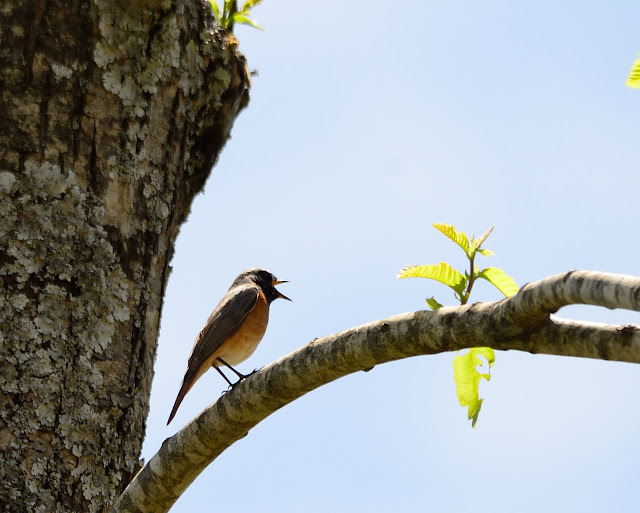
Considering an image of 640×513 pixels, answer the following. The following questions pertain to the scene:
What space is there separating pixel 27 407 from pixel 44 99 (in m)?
1.37

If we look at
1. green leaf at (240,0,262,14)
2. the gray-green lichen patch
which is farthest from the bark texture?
green leaf at (240,0,262,14)

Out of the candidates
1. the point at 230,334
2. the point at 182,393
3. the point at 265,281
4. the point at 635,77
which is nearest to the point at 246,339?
the point at 230,334

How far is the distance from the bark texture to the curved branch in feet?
1.45

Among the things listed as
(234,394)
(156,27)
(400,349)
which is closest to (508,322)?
(400,349)

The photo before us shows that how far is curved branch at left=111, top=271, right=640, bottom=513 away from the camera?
2.18 m

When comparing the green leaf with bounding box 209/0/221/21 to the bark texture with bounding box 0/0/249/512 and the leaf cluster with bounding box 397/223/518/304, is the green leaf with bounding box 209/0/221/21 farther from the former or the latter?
the leaf cluster with bounding box 397/223/518/304

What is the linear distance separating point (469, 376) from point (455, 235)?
19.6 inches

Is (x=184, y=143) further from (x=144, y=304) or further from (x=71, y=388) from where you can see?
→ (x=71, y=388)

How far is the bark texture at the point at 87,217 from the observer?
11.2 feet

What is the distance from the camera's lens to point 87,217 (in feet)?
12.3

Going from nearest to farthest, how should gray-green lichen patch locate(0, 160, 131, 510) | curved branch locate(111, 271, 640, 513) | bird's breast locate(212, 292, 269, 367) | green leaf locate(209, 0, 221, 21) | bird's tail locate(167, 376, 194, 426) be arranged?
curved branch locate(111, 271, 640, 513) < gray-green lichen patch locate(0, 160, 131, 510) < green leaf locate(209, 0, 221, 21) < bird's tail locate(167, 376, 194, 426) < bird's breast locate(212, 292, 269, 367)

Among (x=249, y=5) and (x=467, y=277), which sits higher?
(x=249, y=5)

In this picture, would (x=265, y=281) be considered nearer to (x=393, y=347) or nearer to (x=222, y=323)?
(x=222, y=323)

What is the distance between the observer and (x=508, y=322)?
2.39 metres
